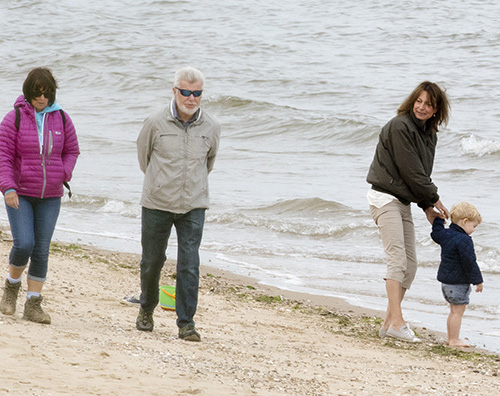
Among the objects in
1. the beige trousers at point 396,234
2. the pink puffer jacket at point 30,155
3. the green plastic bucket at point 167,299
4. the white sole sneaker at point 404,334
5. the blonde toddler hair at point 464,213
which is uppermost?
the pink puffer jacket at point 30,155

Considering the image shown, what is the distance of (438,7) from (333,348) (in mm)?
29796

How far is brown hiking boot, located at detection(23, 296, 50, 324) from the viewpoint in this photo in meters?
5.25

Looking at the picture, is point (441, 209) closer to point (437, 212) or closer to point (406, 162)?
point (437, 212)

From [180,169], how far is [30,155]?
921 millimetres

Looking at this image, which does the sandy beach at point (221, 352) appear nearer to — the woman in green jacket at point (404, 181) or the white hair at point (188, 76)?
the woman in green jacket at point (404, 181)

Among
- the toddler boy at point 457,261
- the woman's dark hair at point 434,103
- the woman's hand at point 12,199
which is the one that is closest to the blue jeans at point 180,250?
the woman's hand at point 12,199

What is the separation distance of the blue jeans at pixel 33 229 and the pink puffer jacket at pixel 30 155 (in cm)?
8

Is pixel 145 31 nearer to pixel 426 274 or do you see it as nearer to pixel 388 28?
pixel 388 28

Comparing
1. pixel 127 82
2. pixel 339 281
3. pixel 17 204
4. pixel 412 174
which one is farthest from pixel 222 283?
pixel 127 82

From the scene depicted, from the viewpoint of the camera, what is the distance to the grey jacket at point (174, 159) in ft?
16.4

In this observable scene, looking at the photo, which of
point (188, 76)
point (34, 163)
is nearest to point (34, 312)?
point (34, 163)

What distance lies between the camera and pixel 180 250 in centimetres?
515

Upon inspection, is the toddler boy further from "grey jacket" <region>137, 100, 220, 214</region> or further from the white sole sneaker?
"grey jacket" <region>137, 100, 220, 214</region>

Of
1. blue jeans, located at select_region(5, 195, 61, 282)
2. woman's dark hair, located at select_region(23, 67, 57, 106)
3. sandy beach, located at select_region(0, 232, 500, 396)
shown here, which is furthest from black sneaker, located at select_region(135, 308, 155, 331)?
woman's dark hair, located at select_region(23, 67, 57, 106)
